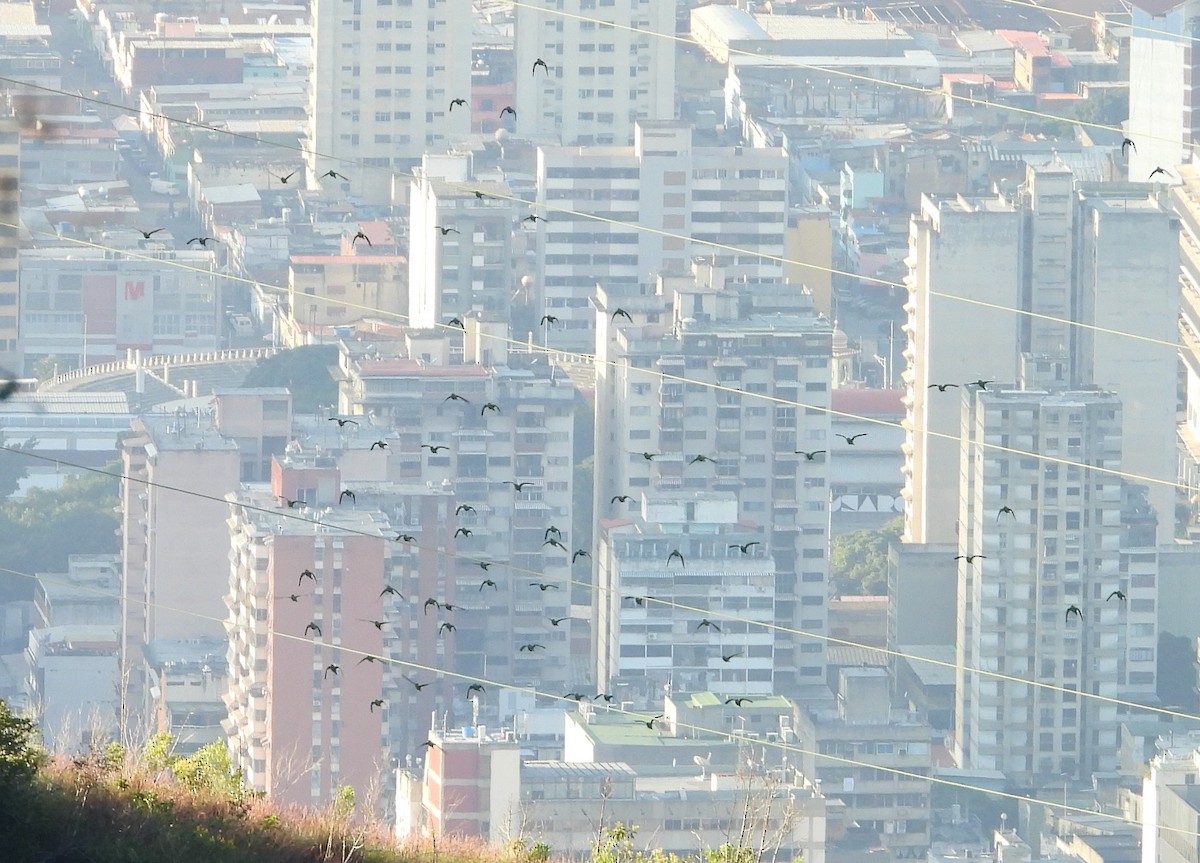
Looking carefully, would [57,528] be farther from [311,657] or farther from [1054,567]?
[1054,567]

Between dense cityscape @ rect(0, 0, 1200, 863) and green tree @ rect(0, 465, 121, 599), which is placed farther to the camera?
green tree @ rect(0, 465, 121, 599)

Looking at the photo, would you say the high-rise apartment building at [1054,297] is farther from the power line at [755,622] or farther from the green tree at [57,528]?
the green tree at [57,528]

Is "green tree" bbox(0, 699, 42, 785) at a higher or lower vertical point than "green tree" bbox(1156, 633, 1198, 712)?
higher

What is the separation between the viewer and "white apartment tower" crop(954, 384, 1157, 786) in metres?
31.8

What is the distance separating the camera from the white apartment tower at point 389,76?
51.8 m

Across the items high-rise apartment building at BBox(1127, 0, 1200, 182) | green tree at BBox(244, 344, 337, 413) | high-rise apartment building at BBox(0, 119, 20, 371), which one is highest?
high-rise apartment building at BBox(1127, 0, 1200, 182)

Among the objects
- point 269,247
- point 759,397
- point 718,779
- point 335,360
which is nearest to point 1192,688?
point 759,397

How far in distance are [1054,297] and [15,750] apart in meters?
33.6

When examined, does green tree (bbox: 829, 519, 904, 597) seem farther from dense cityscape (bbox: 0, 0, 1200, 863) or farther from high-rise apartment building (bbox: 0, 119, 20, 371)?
high-rise apartment building (bbox: 0, 119, 20, 371)

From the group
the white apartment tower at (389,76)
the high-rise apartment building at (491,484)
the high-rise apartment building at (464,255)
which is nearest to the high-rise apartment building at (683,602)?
the high-rise apartment building at (491,484)

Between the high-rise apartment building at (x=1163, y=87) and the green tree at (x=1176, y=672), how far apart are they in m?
13.5

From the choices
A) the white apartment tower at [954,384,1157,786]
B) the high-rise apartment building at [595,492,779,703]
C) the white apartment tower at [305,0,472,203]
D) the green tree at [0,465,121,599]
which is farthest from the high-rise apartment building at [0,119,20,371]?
the white apartment tower at [954,384,1157,786]

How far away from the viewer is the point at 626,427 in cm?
3678

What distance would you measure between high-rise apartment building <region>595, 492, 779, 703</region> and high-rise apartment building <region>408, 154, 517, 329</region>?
1050 cm
